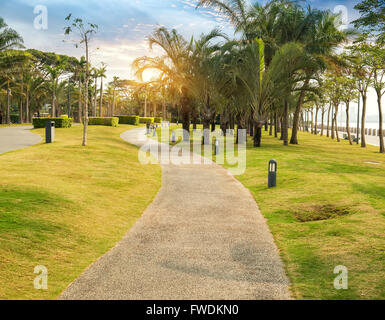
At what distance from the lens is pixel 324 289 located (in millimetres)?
5250

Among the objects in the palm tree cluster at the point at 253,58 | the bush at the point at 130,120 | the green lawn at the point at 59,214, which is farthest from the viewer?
the bush at the point at 130,120

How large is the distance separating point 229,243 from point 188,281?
209 centimetres

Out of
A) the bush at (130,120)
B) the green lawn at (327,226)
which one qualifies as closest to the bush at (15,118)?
the bush at (130,120)

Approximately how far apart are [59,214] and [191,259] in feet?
12.6

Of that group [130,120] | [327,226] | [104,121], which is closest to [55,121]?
[104,121]

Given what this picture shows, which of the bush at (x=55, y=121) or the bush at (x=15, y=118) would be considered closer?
the bush at (x=55, y=121)

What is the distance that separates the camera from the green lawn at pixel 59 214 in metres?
5.81

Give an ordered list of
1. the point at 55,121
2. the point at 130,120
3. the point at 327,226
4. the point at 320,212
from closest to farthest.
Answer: the point at 327,226
the point at 320,212
the point at 55,121
the point at 130,120

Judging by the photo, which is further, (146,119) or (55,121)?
(146,119)

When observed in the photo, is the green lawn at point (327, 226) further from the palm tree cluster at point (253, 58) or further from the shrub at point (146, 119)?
the shrub at point (146, 119)

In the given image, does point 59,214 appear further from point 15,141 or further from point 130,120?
point 130,120

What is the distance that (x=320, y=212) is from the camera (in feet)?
32.3

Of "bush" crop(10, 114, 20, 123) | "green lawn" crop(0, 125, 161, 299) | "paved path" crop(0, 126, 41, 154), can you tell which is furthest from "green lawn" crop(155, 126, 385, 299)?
"bush" crop(10, 114, 20, 123)

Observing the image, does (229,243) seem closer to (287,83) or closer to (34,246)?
(34,246)
